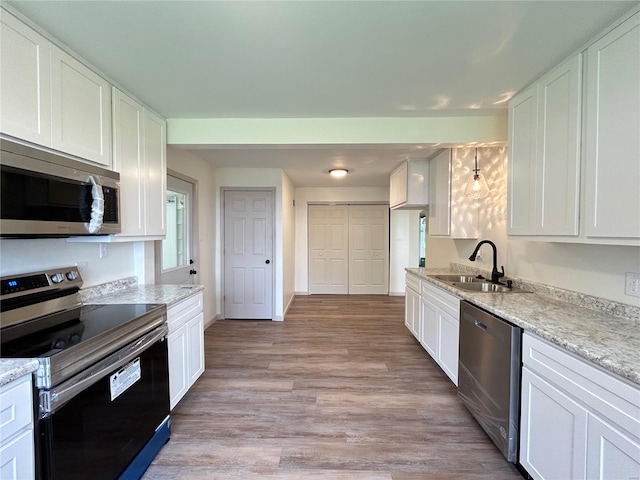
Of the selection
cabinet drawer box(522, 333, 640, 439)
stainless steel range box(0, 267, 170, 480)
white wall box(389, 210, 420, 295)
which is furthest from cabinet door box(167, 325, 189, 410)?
white wall box(389, 210, 420, 295)

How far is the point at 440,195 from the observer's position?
331 cm

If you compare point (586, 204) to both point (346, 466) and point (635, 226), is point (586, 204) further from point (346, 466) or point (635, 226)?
point (346, 466)

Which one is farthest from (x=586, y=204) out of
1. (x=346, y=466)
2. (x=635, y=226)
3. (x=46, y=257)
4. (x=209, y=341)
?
(x=209, y=341)

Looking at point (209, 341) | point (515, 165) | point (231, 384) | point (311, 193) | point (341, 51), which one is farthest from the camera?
point (311, 193)

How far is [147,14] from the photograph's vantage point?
4.37 feet

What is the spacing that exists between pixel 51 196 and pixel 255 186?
9.96 feet

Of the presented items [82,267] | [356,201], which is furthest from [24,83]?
[356,201]

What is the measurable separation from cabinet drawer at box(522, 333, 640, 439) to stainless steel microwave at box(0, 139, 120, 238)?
7.94 ft

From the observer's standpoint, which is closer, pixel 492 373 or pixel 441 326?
pixel 492 373

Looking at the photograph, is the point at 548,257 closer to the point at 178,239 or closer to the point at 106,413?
the point at 106,413

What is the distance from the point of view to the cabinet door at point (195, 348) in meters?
2.26

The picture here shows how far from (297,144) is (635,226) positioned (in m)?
2.22

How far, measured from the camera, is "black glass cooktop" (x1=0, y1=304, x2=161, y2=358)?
115 centimetres

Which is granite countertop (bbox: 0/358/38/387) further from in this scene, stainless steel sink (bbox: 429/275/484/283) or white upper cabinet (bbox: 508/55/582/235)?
stainless steel sink (bbox: 429/275/484/283)
